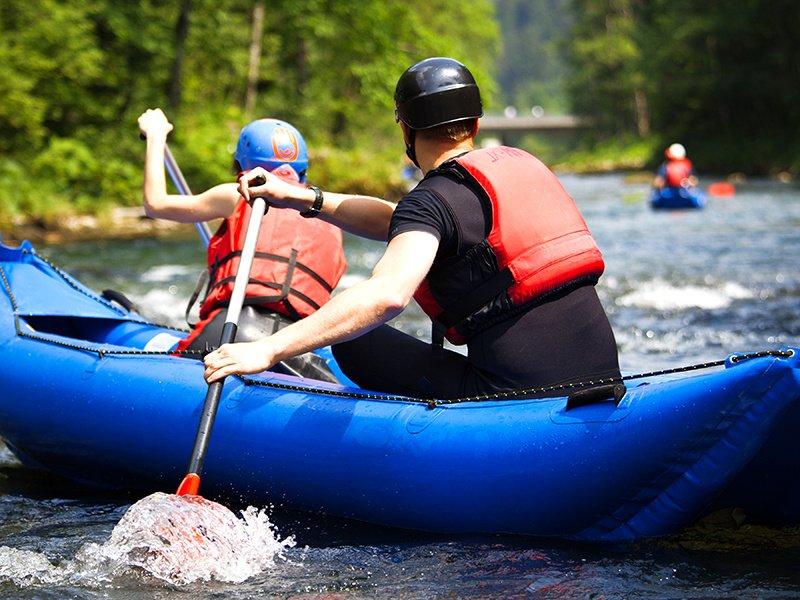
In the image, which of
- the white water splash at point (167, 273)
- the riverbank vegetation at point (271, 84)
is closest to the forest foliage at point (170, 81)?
the riverbank vegetation at point (271, 84)

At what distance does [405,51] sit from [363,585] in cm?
2204

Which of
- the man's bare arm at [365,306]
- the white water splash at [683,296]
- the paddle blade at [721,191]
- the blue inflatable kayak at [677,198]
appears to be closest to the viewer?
the man's bare arm at [365,306]

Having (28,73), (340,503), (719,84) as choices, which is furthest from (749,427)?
(719,84)

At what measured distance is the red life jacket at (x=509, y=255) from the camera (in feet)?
10.7

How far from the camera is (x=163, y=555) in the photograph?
128 inches

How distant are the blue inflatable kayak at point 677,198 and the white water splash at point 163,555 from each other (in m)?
15.7

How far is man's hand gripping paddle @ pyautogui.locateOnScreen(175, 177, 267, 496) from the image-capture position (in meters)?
3.44

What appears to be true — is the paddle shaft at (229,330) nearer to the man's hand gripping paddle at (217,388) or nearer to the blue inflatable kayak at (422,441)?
the man's hand gripping paddle at (217,388)

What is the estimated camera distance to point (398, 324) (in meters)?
8.11

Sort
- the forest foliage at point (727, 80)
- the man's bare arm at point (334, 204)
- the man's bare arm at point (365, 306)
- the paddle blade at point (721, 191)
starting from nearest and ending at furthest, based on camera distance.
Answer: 1. the man's bare arm at point (365, 306)
2. the man's bare arm at point (334, 204)
3. the paddle blade at point (721, 191)
4. the forest foliage at point (727, 80)

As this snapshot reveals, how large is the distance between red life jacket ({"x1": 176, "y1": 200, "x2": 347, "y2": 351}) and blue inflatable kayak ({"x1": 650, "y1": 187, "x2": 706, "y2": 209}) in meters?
14.5

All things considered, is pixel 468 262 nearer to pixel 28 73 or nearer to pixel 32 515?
pixel 32 515

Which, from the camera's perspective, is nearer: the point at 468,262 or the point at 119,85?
the point at 468,262

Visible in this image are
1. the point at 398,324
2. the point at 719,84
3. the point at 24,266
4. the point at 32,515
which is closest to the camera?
the point at 32,515
